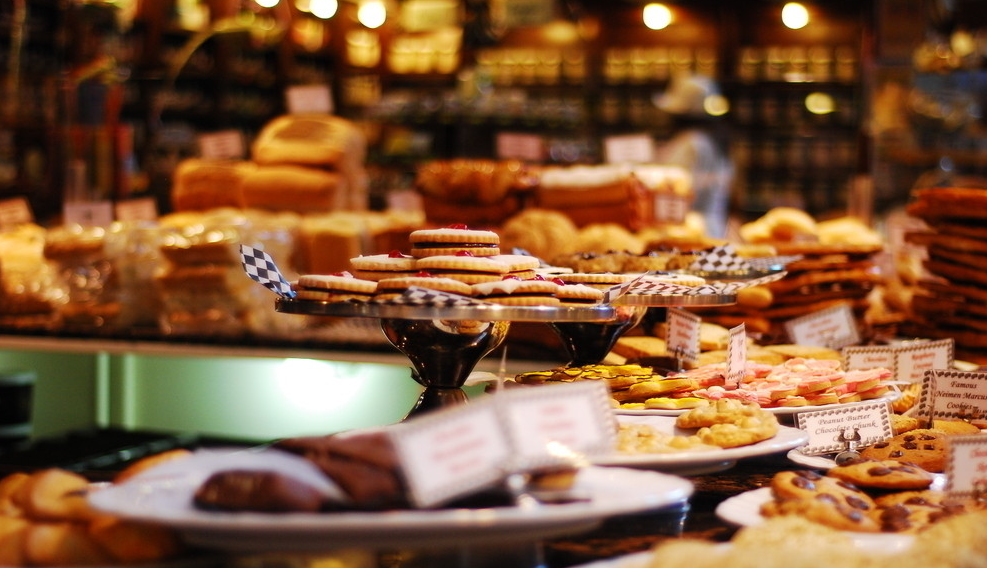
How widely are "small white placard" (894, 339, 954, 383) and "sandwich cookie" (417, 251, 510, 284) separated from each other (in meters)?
0.98

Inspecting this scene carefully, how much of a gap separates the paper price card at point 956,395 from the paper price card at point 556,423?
997mm

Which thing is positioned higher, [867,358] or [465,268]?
[465,268]

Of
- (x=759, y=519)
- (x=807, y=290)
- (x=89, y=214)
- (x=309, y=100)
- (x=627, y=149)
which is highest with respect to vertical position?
(x=309, y=100)

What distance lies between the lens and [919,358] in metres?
2.19

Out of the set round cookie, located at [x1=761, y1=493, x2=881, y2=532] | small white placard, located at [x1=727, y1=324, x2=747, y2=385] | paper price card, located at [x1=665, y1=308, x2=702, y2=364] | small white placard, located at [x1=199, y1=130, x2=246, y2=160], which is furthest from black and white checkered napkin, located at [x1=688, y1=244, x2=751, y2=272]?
small white placard, located at [x1=199, y1=130, x2=246, y2=160]

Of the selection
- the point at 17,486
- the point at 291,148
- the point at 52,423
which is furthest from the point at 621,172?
the point at 17,486

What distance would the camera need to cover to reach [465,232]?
5.67 ft

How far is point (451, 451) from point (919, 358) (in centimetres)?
150

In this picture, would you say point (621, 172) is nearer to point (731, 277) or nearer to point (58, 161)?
point (731, 277)

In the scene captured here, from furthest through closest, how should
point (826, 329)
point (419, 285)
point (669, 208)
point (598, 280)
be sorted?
point (669, 208), point (826, 329), point (598, 280), point (419, 285)

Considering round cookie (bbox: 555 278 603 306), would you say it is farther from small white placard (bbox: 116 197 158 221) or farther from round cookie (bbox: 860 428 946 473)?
small white placard (bbox: 116 197 158 221)

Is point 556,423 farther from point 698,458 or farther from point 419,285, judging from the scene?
point 419,285

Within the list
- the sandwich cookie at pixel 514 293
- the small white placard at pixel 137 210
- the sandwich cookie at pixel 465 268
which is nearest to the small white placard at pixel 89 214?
the small white placard at pixel 137 210

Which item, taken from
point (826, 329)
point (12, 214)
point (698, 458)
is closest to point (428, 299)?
point (698, 458)
